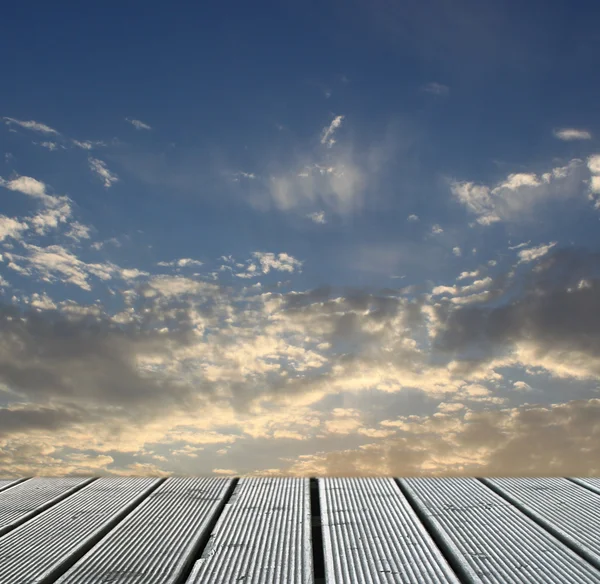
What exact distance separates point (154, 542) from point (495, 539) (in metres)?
3.83

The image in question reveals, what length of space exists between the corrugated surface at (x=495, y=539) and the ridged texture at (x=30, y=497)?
5.52 metres

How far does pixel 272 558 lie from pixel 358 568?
0.89 metres

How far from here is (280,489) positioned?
8.29m

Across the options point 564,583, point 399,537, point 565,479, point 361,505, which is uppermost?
point 565,479

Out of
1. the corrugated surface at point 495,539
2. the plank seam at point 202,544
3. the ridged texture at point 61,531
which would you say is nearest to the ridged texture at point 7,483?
the ridged texture at point 61,531

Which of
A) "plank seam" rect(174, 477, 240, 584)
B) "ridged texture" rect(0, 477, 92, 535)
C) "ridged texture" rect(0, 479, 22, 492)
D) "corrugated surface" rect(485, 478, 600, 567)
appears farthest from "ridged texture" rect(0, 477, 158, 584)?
"corrugated surface" rect(485, 478, 600, 567)

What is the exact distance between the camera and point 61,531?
675cm

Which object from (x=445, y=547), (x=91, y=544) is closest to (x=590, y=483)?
(x=445, y=547)

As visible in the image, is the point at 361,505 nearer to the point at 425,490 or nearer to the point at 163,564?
the point at 425,490

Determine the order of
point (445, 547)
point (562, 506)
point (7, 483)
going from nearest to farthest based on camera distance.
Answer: point (445, 547)
point (562, 506)
point (7, 483)

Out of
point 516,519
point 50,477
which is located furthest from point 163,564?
point 50,477

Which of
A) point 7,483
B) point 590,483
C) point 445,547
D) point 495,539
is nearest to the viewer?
point 445,547

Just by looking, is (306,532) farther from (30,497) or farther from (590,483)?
(590,483)

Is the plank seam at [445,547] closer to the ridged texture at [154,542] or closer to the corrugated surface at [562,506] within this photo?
the corrugated surface at [562,506]
